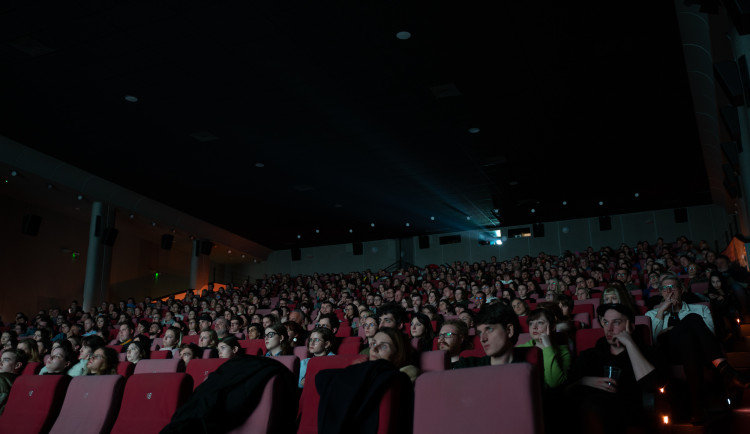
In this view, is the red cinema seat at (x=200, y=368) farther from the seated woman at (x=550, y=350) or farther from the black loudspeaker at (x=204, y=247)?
the black loudspeaker at (x=204, y=247)

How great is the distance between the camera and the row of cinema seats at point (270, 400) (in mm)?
1999

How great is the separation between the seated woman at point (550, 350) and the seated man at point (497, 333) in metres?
0.29

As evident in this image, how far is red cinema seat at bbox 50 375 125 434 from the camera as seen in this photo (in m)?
3.24

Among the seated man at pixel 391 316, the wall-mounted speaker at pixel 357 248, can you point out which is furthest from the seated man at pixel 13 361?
the wall-mounted speaker at pixel 357 248

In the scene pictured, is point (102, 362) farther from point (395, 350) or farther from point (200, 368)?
point (395, 350)

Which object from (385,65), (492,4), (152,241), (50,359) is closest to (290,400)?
(50,359)

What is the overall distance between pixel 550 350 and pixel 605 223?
1725 cm

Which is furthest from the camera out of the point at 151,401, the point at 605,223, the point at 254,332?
the point at 605,223

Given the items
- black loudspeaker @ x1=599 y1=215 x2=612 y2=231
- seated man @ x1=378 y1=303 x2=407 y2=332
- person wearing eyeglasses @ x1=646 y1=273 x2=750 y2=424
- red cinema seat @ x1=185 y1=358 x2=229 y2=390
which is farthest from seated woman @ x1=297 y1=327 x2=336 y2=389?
black loudspeaker @ x1=599 y1=215 x2=612 y2=231

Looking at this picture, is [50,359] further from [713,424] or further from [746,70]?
[746,70]

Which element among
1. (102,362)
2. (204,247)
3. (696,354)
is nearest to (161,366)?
(102,362)

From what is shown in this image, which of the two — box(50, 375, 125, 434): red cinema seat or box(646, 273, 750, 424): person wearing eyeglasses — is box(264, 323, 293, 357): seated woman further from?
box(646, 273, 750, 424): person wearing eyeglasses

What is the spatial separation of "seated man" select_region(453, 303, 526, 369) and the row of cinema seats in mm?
152

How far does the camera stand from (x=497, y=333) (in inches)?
112
